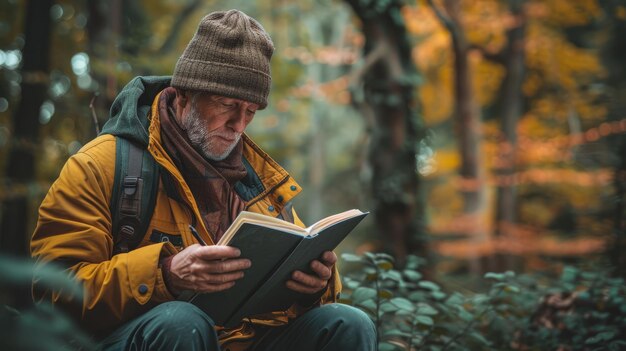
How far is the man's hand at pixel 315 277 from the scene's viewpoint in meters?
2.23

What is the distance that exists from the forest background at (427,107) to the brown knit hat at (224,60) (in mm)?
1185

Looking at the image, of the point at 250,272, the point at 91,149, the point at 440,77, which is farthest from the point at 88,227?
the point at 440,77

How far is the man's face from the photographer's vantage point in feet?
8.21

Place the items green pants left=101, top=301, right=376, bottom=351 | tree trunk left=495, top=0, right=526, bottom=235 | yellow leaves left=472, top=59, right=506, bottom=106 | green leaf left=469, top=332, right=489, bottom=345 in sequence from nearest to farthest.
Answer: green pants left=101, top=301, right=376, bottom=351 → green leaf left=469, top=332, right=489, bottom=345 → tree trunk left=495, top=0, right=526, bottom=235 → yellow leaves left=472, top=59, right=506, bottom=106

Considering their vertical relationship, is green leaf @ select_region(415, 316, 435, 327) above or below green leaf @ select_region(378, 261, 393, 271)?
below

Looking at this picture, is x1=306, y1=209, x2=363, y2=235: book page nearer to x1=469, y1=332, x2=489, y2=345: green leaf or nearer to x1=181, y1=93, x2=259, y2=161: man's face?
x1=181, y1=93, x2=259, y2=161: man's face

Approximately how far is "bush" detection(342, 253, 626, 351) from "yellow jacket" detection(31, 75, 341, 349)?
1228 millimetres

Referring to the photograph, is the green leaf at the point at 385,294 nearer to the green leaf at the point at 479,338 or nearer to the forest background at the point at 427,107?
the green leaf at the point at 479,338

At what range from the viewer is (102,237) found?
6.69 feet

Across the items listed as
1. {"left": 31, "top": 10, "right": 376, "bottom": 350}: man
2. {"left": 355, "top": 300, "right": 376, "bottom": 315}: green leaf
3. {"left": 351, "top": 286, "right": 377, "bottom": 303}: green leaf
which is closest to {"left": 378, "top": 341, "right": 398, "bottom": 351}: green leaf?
{"left": 355, "top": 300, "right": 376, "bottom": 315}: green leaf

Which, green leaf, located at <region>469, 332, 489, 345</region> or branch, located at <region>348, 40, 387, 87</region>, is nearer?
green leaf, located at <region>469, 332, 489, 345</region>

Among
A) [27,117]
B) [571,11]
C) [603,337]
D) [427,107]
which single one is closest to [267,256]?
[603,337]

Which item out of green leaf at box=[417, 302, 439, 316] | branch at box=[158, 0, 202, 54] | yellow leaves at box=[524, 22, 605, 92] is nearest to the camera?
green leaf at box=[417, 302, 439, 316]

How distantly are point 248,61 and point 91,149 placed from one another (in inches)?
28.5
